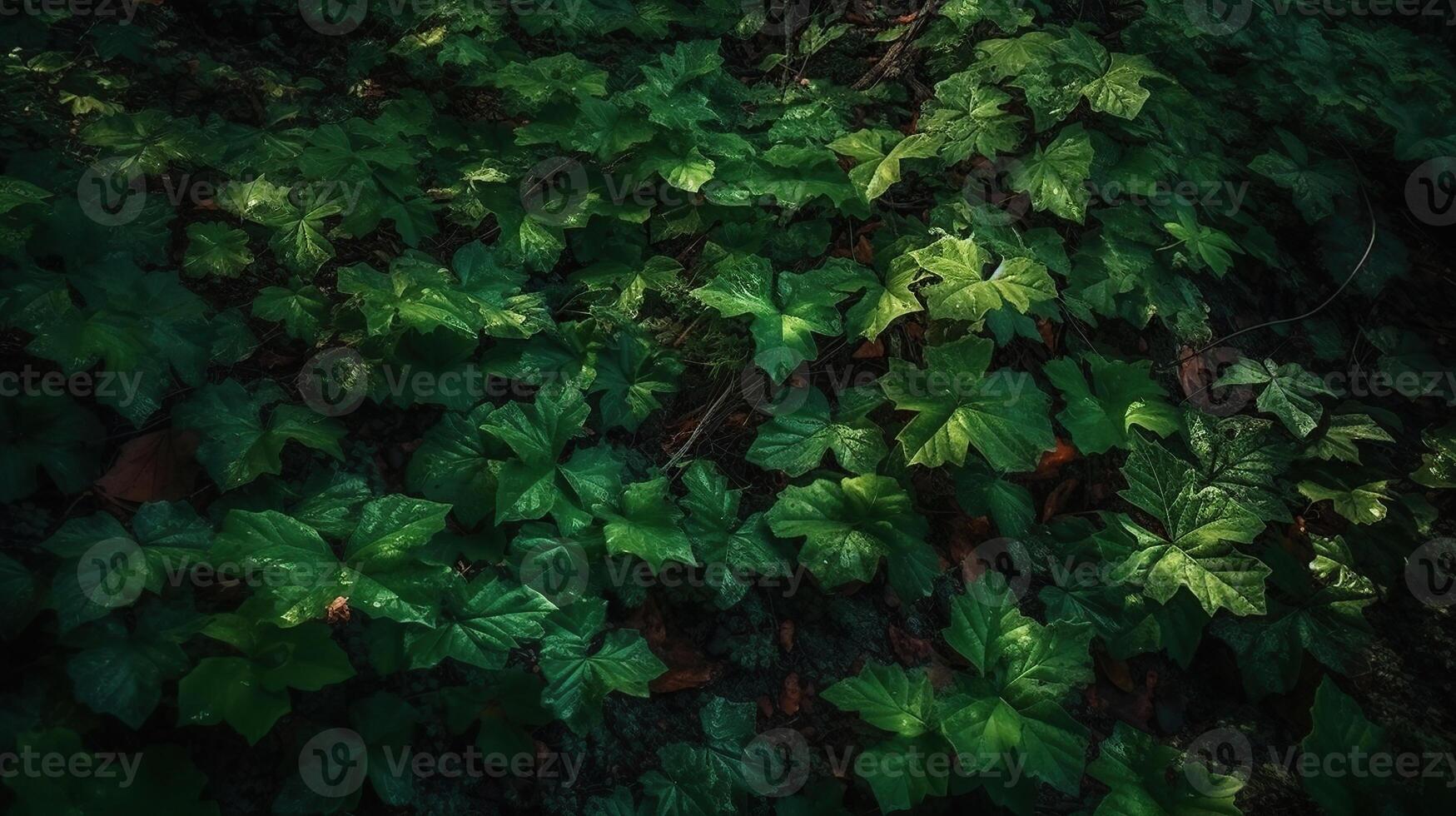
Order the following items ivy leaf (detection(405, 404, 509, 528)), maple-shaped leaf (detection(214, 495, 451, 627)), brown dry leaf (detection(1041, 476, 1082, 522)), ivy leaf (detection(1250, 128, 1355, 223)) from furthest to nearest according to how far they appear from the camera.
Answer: ivy leaf (detection(1250, 128, 1355, 223))
brown dry leaf (detection(1041, 476, 1082, 522))
ivy leaf (detection(405, 404, 509, 528))
maple-shaped leaf (detection(214, 495, 451, 627))

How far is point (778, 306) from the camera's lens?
2799 mm

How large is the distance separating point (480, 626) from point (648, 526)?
55cm

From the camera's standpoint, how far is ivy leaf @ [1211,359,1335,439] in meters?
2.98

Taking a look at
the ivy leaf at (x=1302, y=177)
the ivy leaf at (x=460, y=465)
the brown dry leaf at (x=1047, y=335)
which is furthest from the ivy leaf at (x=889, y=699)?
the ivy leaf at (x=1302, y=177)

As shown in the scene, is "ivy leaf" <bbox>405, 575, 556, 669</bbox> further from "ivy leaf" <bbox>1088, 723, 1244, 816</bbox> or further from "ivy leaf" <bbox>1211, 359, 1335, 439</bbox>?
"ivy leaf" <bbox>1211, 359, 1335, 439</bbox>

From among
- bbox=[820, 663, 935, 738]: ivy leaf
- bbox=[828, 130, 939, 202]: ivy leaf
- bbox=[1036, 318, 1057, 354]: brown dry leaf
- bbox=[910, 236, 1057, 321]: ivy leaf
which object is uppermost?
bbox=[828, 130, 939, 202]: ivy leaf

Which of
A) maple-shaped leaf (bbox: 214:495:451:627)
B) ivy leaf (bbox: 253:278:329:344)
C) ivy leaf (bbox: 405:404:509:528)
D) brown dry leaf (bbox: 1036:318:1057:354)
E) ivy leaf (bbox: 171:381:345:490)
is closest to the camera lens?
maple-shaped leaf (bbox: 214:495:451:627)

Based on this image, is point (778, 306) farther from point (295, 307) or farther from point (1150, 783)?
point (1150, 783)

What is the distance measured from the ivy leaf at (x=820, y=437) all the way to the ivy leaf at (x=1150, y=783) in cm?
102

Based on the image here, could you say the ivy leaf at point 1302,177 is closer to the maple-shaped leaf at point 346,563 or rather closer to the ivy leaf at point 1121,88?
the ivy leaf at point 1121,88

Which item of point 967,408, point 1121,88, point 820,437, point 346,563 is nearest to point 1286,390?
point 1121,88

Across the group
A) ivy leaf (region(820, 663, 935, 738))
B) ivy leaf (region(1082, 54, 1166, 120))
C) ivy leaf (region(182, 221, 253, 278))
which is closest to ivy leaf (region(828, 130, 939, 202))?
ivy leaf (region(1082, 54, 1166, 120))

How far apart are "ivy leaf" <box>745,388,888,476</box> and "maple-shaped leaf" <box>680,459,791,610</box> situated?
0.53ft

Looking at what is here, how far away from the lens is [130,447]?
2.34m
